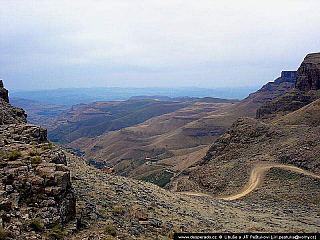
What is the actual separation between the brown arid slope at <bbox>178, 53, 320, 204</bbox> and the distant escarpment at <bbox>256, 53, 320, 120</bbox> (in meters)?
18.8

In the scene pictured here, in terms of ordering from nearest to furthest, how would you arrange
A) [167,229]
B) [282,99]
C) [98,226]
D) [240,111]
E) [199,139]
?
[98,226]
[167,229]
[282,99]
[199,139]
[240,111]

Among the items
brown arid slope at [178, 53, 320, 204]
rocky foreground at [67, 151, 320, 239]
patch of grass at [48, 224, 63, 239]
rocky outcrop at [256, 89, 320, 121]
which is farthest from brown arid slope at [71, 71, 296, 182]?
patch of grass at [48, 224, 63, 239]

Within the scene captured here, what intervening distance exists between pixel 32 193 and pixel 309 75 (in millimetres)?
83078

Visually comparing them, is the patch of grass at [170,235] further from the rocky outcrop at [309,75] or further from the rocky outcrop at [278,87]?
the rocky outcrop at [278,87]

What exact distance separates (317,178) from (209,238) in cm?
2316

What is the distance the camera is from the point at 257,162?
1414 inches

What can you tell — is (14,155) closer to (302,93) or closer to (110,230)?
(110,230)

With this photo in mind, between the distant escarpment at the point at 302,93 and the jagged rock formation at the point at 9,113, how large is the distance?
63.5 metres

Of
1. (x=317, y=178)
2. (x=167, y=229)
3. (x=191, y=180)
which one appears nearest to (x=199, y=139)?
(x=191, y=180)

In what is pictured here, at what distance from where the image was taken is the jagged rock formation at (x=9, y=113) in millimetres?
20419

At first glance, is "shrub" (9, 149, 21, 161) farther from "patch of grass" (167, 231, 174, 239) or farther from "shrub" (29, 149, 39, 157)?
"patch of grass" (167, 231, 174, 239)

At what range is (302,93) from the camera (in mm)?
75562

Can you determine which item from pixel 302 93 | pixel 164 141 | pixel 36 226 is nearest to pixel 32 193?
pixel 36 226

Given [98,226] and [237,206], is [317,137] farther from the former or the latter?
[98,226]
